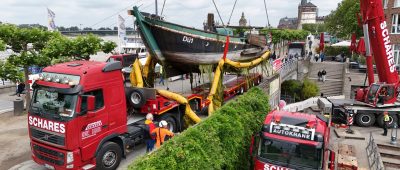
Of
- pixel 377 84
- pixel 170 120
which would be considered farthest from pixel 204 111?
pixel 377 84

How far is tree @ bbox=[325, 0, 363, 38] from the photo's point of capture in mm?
39625

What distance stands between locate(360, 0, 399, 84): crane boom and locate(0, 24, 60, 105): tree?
51.6ft

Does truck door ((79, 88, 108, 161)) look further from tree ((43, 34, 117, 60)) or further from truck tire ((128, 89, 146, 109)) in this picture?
tree ((43, 34, 117, 60))

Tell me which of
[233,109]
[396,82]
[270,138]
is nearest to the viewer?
[270,138]

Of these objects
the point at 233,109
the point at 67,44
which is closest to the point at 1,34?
the point at 67,44

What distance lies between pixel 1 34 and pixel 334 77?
26.7 metres

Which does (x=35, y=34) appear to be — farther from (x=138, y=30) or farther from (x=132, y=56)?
(x=132, y=56)

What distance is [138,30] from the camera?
11.7 metres

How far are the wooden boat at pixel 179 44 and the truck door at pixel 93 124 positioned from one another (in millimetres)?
4035

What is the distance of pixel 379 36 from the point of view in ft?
51.7

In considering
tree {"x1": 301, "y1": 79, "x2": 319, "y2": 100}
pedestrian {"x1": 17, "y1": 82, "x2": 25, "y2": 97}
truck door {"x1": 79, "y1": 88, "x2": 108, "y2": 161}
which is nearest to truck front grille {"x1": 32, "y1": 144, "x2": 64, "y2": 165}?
truck door {"x1": 79, "y1": 88, "x2": 108, "y2": 161}

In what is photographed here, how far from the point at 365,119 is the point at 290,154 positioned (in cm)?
1049

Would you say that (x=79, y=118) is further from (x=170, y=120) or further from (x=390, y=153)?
(x=390, y=153)

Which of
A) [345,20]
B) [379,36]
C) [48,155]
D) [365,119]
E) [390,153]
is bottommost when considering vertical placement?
[390,153]
